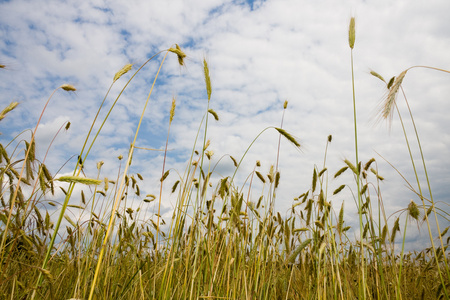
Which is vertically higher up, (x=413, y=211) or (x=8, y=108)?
(x=8, y=108)

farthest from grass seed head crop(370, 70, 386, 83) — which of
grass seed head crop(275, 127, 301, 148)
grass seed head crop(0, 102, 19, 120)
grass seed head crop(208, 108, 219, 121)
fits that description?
grass seed head crop(0, 102, 19, 120)

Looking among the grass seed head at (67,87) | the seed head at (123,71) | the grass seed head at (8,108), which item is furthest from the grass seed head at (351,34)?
the grass seed head at (8,108)

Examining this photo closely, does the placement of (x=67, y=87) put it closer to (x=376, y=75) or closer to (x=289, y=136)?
(x=289, y=136)

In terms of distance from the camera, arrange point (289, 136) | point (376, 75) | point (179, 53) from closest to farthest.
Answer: point (179, 53) → point (289, 136) → point (376, 75)

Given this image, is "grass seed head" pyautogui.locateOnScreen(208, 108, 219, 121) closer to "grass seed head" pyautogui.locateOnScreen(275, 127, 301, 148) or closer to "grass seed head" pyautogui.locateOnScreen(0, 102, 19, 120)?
"grass seed head" pyautogui.locateOnScreen(275, 127, 301, 148)

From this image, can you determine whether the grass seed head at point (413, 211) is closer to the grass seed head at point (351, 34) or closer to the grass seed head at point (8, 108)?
the grass seed head at point (351, 34)

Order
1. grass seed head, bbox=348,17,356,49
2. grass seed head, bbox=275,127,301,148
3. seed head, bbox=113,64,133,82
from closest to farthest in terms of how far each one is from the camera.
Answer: seed head, bbox=113,64,133,82, grass seed head, bbox=275,127,301,148, grass seed head, bbox=348,17,356,49

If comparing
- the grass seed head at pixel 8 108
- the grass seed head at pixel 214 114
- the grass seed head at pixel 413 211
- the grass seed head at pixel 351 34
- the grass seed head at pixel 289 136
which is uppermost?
the grass seed head at pixel 351 34

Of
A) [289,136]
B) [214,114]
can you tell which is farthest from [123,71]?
[289,136]

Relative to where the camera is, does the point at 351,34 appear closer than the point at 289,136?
No

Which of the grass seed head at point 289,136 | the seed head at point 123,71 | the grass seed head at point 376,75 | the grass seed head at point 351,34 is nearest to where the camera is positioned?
the seed head at point 123,71

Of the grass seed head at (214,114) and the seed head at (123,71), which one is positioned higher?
the grass seed head at (214,114)

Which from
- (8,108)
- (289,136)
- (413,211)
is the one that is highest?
(289,136)

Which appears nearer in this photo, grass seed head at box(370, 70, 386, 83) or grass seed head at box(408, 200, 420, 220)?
grass seed head at box(408, 200, 420, 220)
